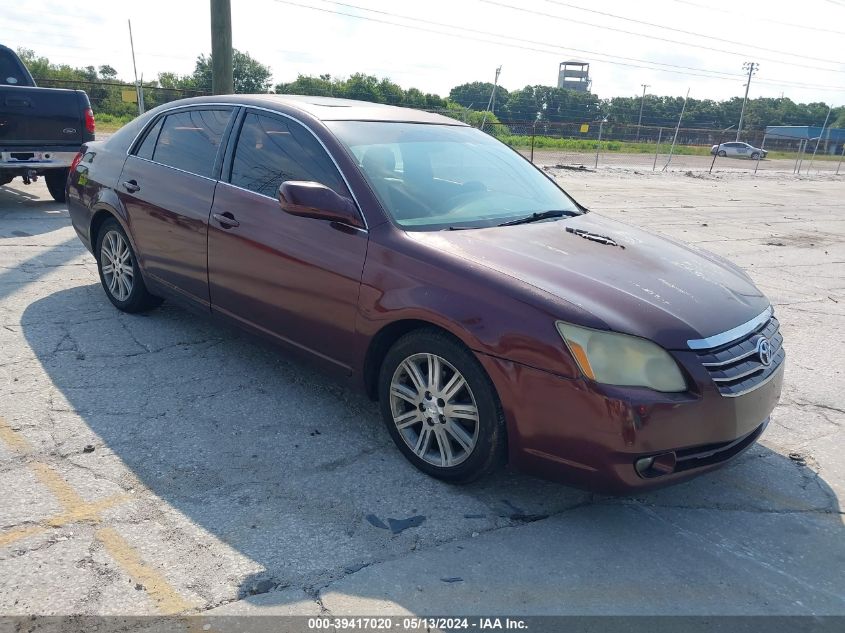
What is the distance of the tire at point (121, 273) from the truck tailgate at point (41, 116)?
183 inches

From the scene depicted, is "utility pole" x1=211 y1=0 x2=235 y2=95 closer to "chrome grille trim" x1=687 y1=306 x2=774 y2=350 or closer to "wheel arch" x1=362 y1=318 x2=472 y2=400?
"wheel arch" x1=362 y1=318 x2=472 y2=400

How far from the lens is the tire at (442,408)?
10.1 ft

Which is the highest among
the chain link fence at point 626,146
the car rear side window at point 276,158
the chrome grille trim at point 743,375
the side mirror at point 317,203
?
the car rear side window at point 276,158

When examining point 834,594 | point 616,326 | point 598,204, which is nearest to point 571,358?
point 616,326

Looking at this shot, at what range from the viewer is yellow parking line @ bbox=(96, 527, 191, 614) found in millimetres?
2486

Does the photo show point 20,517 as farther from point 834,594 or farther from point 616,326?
point 834,594

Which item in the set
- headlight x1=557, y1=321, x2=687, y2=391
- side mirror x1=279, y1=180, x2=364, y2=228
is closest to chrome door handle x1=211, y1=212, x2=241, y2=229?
side mirror x1=279, y1=180, x2=364, y2=228

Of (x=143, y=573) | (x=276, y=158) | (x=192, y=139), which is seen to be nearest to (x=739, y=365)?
(x=143, y=573)

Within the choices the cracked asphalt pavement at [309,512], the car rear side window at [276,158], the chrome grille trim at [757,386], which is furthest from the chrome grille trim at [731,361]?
the car rear side window at [276,158]

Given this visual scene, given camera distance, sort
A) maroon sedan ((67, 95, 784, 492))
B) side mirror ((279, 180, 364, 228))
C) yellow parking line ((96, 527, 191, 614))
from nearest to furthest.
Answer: yellow parking line ((96, 527, 191, 614)) → maroon sedan ((67, 95, 784, 492)) → side mirror ((279, 180, 364, 228))

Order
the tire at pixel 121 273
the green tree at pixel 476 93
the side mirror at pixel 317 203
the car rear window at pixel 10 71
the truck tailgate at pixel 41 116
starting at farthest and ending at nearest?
the green tree at pixel 476 93
the car rear window at pixel 10 71
the truck tailgate at pixel 41 116
the tire at pixel 121 273
the side mirror at pixel 317 203

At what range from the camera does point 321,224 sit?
12.1 feet

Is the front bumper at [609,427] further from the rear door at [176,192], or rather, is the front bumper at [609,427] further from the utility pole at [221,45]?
the utility pole at [221,45]

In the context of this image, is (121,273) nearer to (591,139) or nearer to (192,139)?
(192,139)
